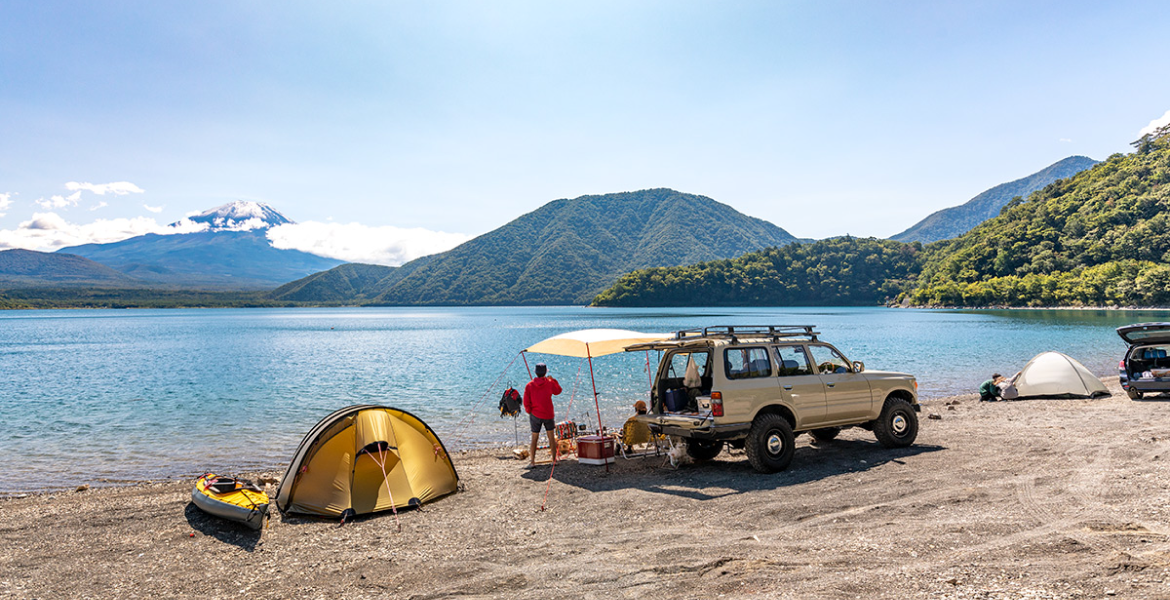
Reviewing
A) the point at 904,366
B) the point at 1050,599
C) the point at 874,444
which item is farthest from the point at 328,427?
the point at 904,366

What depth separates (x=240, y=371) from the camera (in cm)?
4100

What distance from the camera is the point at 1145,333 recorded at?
64.4ft

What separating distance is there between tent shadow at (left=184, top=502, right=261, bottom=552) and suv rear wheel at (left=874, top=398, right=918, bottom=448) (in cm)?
1175

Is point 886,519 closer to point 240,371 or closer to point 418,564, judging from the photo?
point 418,564

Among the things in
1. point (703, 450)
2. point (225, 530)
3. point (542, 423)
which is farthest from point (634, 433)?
point (225, 530)

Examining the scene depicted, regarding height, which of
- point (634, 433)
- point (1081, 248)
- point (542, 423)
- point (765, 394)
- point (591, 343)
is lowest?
point (634, 433)

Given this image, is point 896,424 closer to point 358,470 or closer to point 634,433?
point 634,433

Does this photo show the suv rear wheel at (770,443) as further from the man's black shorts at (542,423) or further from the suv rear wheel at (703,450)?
the man's black shorts at (542,423)

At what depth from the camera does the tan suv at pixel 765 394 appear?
11.0 m

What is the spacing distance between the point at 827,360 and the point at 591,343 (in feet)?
15.7

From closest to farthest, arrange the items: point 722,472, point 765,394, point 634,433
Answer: point 765,394, point 722,472, point 634,433

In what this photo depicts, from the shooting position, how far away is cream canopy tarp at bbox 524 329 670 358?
1279 centimetres

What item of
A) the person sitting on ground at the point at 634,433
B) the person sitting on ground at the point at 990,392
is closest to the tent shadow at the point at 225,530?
the person sitting on ground at the point at 634,433

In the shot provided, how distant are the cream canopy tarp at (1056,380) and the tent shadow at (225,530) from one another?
77.8 feet
